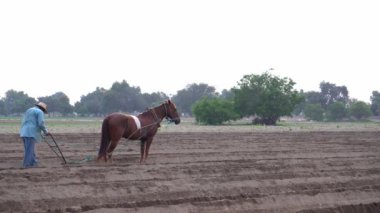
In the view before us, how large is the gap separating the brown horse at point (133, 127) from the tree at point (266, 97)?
4662 cm

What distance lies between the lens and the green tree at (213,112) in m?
59.2

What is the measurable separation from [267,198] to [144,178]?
115 inches

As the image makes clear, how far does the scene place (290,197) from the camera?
35.3ft

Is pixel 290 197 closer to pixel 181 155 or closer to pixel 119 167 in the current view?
pixel 119 167

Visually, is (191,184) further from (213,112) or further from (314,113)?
(314,113)

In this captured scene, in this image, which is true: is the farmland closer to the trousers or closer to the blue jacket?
the trousers

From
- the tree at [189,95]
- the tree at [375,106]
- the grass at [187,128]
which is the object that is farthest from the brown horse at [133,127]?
the tree at [375,106]

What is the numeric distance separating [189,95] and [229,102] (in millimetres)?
67962

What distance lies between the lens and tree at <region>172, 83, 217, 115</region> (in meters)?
127

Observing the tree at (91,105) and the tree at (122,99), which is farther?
the tree at (91,105)

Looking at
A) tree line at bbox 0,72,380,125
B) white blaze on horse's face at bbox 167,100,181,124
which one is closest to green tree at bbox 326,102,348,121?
tree line at bbox 0,72,380,125

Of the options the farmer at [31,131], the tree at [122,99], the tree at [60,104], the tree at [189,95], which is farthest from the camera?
the tree at [189,95]

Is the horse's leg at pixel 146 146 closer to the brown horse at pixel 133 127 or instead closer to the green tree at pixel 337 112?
the brown horse at pixel 133 127

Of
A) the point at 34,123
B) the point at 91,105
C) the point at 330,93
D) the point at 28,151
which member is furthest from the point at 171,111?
the point at 330,93
